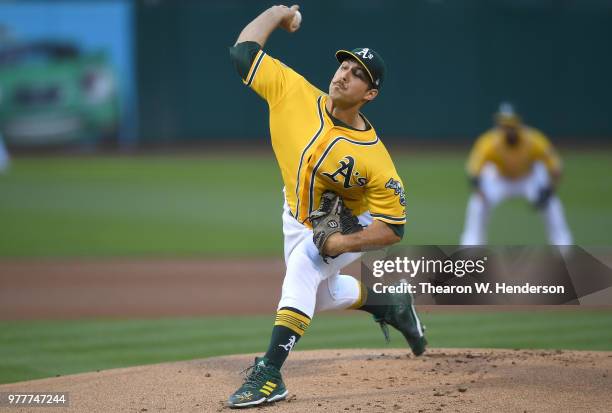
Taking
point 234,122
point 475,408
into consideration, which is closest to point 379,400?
point 475,408

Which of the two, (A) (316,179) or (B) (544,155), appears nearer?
(A) (316,179)

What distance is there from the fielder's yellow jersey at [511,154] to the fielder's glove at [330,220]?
24.7ft

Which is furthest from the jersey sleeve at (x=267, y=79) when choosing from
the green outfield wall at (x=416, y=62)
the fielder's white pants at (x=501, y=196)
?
the green outfield wall at (x=416, y=62)

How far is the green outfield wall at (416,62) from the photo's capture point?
27875 mm

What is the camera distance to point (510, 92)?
28.5 m

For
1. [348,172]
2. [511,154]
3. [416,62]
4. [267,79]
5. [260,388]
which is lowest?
[260,388]

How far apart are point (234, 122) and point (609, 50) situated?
39.3ft

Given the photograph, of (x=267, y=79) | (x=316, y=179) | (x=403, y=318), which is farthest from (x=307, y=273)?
(x=267, y=79)

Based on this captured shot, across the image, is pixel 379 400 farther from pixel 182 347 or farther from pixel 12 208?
pixel 12 208

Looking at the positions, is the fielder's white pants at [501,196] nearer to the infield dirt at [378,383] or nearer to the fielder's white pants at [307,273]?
the infield dirt at [378,383]

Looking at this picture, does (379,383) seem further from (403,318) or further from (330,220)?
(330,220)

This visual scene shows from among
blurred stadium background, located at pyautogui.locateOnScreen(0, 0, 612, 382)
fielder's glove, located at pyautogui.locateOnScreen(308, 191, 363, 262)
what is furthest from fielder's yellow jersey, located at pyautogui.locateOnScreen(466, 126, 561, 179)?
blurred stadium background, located at pyautogui.locateOnScreen(0, 0, 612, 382)

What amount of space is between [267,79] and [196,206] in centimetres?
1297

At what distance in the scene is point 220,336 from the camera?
7820 mm
